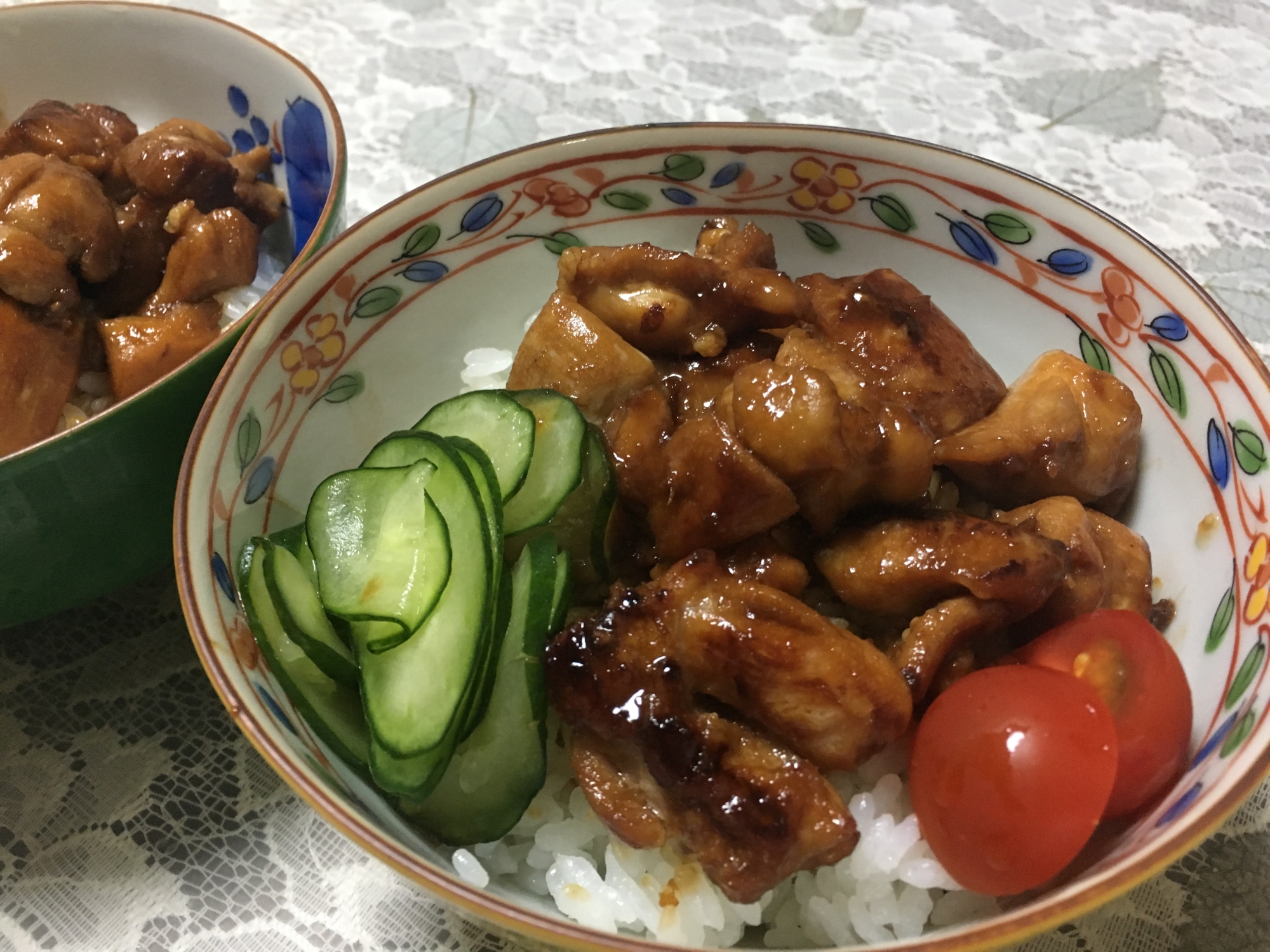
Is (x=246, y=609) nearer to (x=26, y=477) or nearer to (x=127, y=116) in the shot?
(x=26, y=477)

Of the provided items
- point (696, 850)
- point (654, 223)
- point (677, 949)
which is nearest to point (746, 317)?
point (654, 223)

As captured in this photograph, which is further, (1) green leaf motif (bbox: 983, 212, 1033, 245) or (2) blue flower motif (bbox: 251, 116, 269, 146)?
(2) blue flower motif (bbox: 251, 116, 269, 146)

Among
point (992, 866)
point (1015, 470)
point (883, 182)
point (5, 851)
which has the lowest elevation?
point (5, 851)

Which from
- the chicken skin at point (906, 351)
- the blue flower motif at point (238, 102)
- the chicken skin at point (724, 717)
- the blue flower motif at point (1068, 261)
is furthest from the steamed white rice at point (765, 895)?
the blue flower motif at point (238, 102)

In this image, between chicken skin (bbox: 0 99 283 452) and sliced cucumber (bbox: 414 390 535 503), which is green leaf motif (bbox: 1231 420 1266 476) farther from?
chicken skin (bbox: 0 99 283 452)

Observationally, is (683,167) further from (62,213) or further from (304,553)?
(62,213)

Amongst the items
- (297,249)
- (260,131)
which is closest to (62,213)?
(297,249)

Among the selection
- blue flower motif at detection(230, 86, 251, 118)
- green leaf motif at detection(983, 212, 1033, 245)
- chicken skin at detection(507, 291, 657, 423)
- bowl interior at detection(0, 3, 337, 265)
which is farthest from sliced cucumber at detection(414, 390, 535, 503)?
blue flower motif at detection(230, 86, 251, 118)
